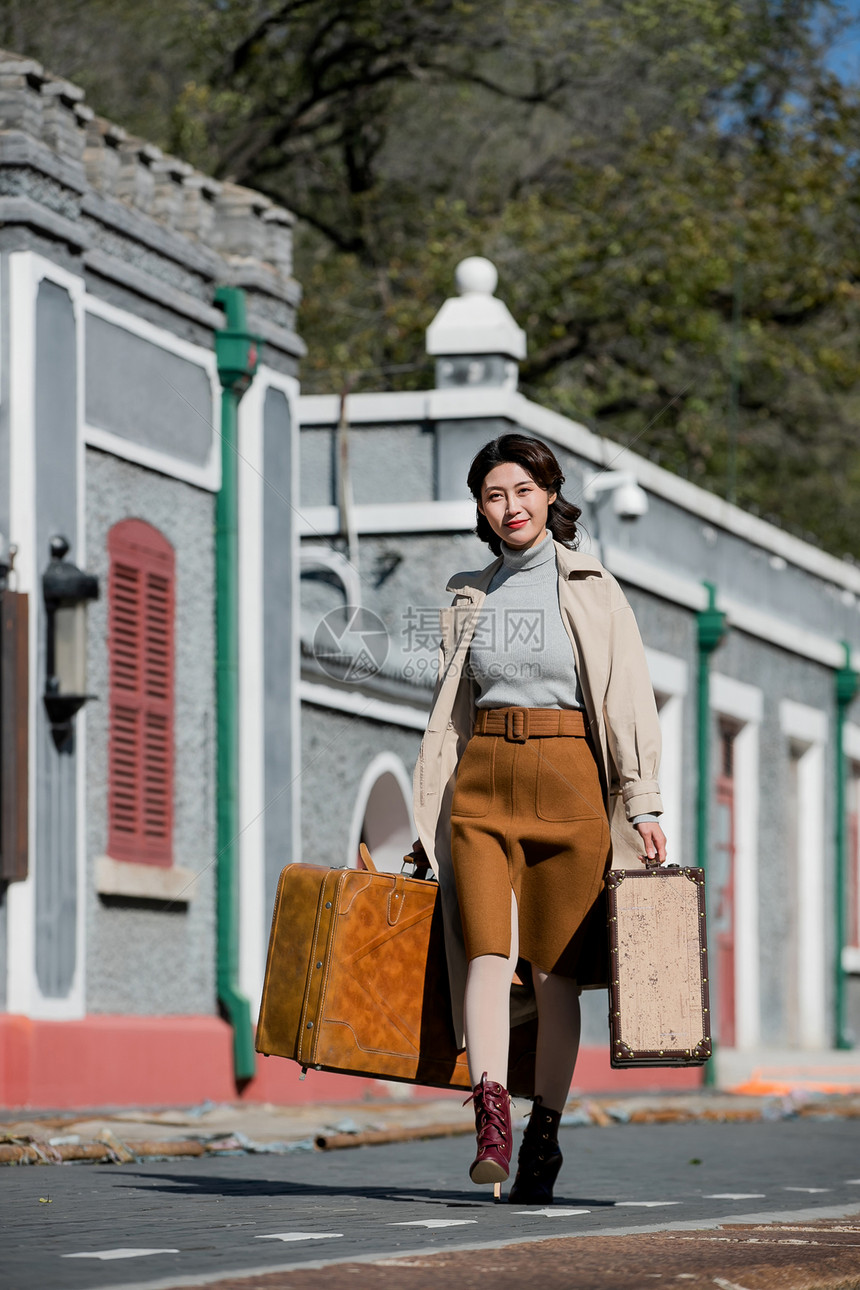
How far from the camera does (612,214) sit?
78.2 ft

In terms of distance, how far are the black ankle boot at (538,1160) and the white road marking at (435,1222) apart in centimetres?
48

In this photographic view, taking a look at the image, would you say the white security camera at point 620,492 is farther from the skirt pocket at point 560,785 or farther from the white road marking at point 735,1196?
the skirt pocket at point 560,785

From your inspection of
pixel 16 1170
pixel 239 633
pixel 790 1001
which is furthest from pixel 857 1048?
pixel 16 1170

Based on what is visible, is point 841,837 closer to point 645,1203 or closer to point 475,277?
point 475,277

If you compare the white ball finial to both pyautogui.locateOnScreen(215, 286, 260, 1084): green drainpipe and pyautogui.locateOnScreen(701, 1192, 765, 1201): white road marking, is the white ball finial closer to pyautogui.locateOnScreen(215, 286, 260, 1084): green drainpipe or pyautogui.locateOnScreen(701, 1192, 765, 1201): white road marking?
pyautogui.locateOnScreen(215, 286, 260, 1084): green drainpipe

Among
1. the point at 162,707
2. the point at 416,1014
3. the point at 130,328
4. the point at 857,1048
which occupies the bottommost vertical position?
the point at 857,1048

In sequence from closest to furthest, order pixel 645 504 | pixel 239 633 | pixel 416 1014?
pixel 416 1014
pixel 239 633
pixel 645 504

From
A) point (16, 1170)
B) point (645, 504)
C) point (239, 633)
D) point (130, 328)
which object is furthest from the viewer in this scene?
point (645, 504)

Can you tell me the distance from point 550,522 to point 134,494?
5.84m

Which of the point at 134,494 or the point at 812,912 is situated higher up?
the point at 134,494

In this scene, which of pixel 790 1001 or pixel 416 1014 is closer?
pixel 416 1014

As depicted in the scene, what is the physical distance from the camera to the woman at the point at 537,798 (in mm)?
6168

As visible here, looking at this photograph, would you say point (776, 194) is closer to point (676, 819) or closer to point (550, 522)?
point (676, 819)

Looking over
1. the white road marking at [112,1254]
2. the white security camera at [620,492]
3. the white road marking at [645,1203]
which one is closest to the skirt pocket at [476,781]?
the white road marking at [645,1203]
